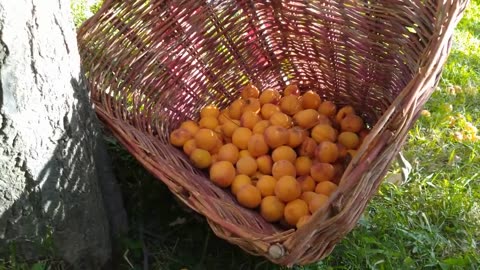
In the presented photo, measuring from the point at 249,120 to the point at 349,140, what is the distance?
280mm

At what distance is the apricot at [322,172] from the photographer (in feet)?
4.89

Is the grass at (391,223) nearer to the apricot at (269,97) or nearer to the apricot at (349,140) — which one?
the apricot at (349,140)

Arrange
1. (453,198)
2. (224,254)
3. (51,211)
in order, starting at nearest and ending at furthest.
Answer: (51,211), (224,254), (453,198)

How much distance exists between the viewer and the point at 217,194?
144cm

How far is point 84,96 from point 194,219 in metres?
0.46

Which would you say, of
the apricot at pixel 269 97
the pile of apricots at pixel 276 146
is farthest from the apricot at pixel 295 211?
the apricot at pixel 269 97

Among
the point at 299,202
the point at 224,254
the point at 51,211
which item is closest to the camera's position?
the point at 51,211

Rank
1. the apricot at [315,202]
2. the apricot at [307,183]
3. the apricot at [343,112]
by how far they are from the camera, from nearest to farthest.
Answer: the apricot at [315,202]
the apricot at [307,183]
the apricot at [343,112]

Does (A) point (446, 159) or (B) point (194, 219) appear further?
(A) point (446, 159)

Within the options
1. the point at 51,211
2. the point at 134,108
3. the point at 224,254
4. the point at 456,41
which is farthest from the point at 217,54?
the point at 456,41

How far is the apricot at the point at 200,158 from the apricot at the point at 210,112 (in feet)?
0.61

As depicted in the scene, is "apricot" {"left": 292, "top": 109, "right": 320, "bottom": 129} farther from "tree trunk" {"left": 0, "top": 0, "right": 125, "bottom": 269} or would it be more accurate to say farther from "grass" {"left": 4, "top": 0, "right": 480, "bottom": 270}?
"tree trunk" {"left": 0, "top": 0, "right": 125, "bottom": 269}

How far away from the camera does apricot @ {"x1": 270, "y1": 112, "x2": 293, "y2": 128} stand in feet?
5.37

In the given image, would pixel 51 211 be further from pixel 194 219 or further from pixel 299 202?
pixel 299 202
